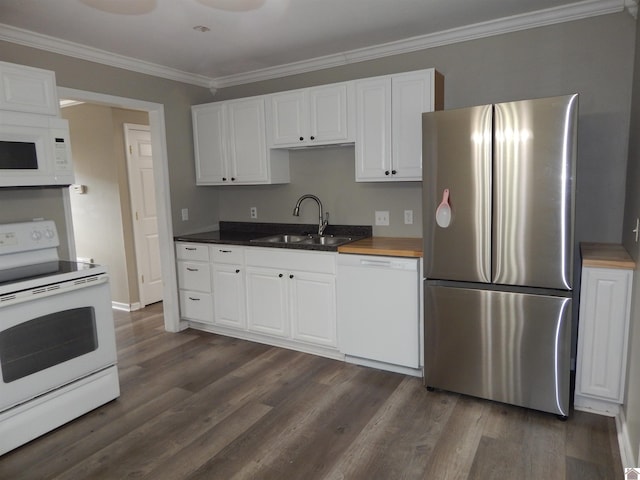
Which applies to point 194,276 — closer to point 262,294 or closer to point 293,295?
point 262,294

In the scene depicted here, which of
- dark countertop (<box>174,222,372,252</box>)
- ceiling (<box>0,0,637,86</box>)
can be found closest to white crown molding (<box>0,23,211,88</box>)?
ceiling (<box>0,0,637,86</box>)

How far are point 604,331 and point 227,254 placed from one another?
2714mm

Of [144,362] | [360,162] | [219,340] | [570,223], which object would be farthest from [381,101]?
[144,362]

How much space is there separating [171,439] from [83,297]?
97cm

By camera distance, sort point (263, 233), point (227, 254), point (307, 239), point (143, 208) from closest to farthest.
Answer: point (227, 254) → point (307, 239) → point (263, 233) → point (143, 208)

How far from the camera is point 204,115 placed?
4.00m

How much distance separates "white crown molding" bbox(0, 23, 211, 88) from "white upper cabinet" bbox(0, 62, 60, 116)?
0.47 m

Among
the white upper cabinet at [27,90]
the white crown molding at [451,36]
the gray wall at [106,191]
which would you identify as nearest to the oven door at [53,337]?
the white upper cabinet at [27,90]

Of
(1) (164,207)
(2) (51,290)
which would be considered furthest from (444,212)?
(1) (164,207)

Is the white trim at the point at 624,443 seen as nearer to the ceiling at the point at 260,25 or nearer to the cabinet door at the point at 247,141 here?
the ceiling at the point at 260,25

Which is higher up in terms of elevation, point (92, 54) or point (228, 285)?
point (92, 54)

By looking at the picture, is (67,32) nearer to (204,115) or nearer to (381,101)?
(204,115)

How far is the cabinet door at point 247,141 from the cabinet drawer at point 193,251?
26.5 inches

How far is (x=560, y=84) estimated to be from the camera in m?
2.85
